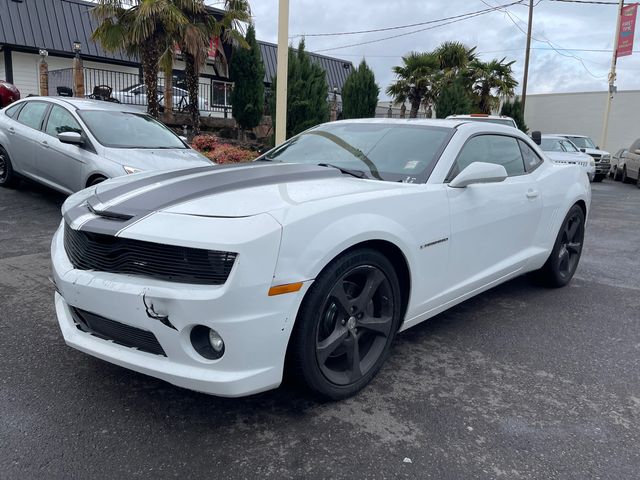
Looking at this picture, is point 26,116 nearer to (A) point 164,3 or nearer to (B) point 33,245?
(B) point 33,245

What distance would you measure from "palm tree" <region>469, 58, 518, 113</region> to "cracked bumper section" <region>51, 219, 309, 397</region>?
2430 cm

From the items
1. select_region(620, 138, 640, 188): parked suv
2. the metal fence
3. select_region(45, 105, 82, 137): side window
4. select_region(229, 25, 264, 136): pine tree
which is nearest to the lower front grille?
select_region(45, 105, 82, 137): side window

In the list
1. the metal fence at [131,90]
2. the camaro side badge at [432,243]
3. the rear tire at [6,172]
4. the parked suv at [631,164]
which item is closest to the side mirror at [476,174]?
the camaro side badge at [432,243]

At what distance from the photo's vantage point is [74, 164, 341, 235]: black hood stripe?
2.55 meters

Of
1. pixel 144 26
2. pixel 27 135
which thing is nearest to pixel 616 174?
pixel 144 26

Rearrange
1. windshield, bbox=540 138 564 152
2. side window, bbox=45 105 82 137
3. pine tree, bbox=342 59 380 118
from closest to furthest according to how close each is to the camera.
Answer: side window, bbox=45 105 82 137 → windshield, bbox=540 138 564 152 → pine tree, bbox=342 59 380 118

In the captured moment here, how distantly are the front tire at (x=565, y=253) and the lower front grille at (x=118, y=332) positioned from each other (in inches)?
142

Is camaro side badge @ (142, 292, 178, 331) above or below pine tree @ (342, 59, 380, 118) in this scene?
below

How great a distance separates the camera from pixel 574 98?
30531 millimetres

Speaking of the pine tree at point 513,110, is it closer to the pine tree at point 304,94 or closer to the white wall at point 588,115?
the white wall at point 588,115

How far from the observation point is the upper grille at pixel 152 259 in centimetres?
228

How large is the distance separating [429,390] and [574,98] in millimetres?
31968

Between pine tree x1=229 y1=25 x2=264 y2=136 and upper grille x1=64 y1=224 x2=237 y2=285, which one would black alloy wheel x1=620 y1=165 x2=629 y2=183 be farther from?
upper grille x1=64 y1=224 x2=237 y2=285

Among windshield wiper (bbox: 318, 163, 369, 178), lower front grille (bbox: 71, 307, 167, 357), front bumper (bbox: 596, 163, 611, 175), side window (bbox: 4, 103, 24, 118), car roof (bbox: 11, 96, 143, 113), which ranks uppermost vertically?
car roof (bbox: 11, 96, 143, 113)
